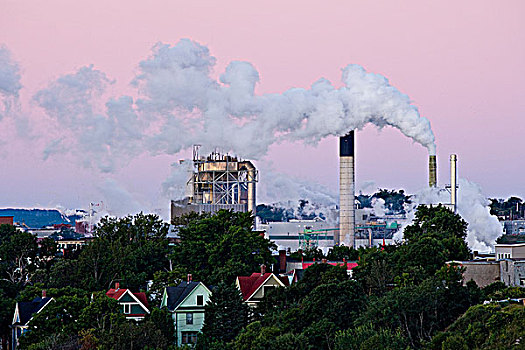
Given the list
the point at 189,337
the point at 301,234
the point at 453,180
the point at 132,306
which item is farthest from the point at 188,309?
the point at 301,234

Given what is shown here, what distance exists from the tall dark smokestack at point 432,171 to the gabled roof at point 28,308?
55.4m

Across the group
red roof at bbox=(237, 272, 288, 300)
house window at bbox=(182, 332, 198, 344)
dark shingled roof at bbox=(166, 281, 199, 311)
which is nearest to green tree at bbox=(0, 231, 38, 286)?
dark shingled roof at bbox=(166, 281, 199, 311)

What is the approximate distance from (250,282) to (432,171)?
47323 millimetres

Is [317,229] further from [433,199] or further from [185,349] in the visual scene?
[185,349]

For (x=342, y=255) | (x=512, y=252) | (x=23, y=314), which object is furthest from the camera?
(x=342, y=255)

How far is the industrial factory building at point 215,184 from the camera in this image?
11300cm

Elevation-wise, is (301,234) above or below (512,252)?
above

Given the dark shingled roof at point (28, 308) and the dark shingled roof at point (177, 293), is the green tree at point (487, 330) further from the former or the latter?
the dark shingled roof at point (28, 308)

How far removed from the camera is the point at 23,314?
6241 cm

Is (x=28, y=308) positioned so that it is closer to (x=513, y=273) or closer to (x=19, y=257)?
(x=19, y=257)

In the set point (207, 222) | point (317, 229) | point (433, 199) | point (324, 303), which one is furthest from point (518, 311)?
point (317, 229)

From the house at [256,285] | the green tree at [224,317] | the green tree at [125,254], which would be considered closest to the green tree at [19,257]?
the green tree at [125,254]

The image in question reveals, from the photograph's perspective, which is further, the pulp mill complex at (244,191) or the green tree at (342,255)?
the pulp mill complex at (244,191)

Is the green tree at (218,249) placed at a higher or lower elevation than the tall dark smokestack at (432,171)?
lower
